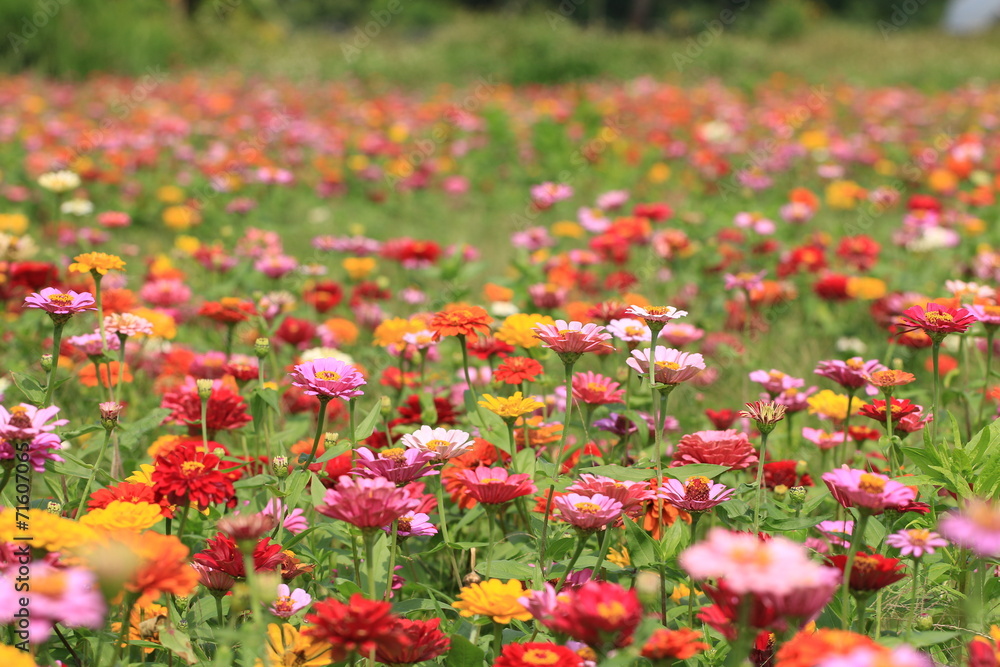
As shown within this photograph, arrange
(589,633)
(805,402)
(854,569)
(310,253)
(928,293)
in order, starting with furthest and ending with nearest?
(310,253), (928,293), (805,402), (854,569), (589,633)

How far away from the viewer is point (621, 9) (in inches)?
1325

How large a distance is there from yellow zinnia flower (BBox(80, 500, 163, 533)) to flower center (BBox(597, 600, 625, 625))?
588 mm

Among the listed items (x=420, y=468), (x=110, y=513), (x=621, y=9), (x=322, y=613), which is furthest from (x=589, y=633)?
(x=621, y=9)

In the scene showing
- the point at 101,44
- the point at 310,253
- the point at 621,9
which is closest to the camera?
the point at 310,253

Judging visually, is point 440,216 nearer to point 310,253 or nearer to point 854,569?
point 310,253

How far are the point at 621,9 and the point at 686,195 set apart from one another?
31234 millimetres

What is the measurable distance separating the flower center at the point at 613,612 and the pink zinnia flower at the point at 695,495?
39 cm

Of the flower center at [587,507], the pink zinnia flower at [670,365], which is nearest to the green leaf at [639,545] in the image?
the flower center at [587,507]

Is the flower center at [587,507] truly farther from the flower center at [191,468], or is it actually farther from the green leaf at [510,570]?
the flower center at [191,468]

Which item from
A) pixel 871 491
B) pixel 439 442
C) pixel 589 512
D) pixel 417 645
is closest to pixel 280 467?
pixel 439 442

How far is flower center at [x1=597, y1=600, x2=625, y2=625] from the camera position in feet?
2.81

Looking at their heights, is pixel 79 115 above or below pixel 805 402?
below

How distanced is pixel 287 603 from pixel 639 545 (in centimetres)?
54

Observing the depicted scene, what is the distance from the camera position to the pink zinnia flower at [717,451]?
1.33m
